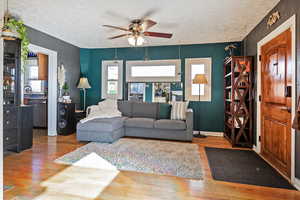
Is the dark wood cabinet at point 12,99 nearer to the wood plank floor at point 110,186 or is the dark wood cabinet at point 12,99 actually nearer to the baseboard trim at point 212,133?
the wood plank floor at point 110,186

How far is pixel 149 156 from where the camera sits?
3305 millimetres

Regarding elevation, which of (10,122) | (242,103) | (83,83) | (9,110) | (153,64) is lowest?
(10,122)

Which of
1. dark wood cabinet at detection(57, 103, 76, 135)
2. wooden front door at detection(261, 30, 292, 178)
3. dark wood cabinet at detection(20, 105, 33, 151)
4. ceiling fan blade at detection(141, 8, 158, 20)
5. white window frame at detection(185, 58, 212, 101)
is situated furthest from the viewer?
white window frame at detection(185, 58, 212, 101)

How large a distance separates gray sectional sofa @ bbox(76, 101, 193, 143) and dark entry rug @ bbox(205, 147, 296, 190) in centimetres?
87

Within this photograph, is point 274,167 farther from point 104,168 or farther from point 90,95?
point 90,95

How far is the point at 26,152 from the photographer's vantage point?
3498 millimetres

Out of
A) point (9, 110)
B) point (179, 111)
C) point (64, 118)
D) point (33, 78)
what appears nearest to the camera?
point (9, 110)

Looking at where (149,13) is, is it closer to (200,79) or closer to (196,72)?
(200,79)

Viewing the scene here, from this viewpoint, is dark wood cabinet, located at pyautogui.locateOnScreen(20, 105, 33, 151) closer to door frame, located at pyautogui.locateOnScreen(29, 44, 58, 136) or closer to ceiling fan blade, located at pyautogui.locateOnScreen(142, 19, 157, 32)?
door frame, located at pyautogui.locateOnScreen(29, 44, 58, 136)

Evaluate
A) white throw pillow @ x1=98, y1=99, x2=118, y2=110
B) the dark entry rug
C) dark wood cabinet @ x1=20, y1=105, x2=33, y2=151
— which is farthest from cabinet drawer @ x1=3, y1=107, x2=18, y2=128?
the dark entry rug

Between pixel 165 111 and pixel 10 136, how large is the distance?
11.1ft

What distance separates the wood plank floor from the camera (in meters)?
2.02

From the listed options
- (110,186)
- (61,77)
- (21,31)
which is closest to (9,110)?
(21,31)

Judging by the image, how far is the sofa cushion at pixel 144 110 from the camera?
5.13 meters
